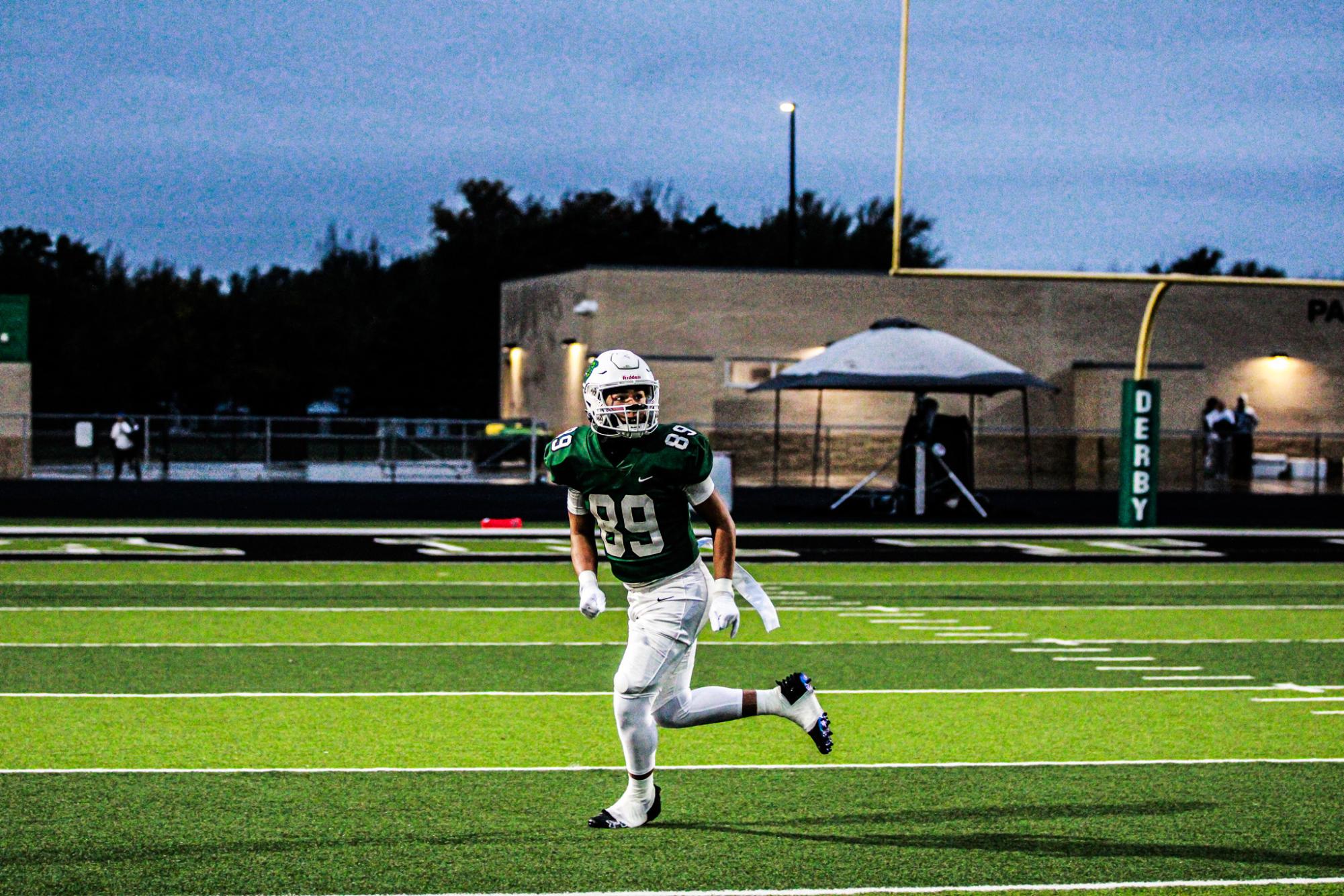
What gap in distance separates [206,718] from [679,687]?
330 cm

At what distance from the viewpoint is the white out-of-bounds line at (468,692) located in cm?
Result: 918

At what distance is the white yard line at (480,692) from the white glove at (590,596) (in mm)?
3298

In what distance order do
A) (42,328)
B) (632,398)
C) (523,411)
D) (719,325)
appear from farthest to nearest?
(42,328), (523,411), (719,325), (632,398)

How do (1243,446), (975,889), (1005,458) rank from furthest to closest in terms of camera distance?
(1005,458)
(1243,446)
(975,889)

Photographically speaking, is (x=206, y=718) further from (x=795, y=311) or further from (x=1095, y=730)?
(x=795, y=311)

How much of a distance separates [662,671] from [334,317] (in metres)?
72.2

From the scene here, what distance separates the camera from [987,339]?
35.7 meters

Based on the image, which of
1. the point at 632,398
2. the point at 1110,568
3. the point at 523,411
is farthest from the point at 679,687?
the point at 523,411

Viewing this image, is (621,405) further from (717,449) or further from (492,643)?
(717,449)

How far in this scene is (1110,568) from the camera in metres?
17.6

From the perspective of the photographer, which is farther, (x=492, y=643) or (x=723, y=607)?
(x=492, y=643)

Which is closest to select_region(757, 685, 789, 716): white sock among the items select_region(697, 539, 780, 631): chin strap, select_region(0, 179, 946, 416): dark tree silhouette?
select_region(697, 539, 780, 631): chin strap

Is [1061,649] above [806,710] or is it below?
below

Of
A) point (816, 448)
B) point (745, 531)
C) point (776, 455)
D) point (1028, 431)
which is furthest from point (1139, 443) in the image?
point (776, 455)
